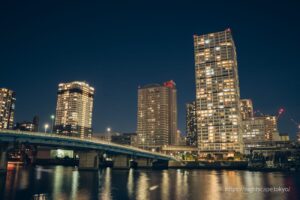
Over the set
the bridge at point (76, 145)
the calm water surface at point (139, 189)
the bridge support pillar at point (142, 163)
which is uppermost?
the bridge at point (76, 145)

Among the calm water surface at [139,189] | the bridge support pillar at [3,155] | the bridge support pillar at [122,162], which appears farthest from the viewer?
the bridge support pillar at [122,162]

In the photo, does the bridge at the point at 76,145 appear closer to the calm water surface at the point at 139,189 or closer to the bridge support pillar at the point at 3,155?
the bridge support pillar at the point at 3,155

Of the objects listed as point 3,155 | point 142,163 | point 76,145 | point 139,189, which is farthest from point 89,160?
point 139,189

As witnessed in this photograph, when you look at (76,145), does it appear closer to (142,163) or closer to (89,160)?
(89,160)

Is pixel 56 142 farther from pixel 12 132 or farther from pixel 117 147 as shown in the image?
pixel 117 147

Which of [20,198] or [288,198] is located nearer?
[20,198]

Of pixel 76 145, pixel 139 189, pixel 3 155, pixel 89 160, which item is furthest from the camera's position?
pixel 89 160

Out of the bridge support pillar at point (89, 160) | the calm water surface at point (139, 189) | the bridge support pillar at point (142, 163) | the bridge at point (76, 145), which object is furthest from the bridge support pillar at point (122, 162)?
the calm water surface at point (139, 189)

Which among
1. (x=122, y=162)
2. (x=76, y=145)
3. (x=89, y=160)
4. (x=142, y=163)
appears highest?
(x=76, y=145)

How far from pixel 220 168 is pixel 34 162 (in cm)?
13555

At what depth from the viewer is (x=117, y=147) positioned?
120 meters

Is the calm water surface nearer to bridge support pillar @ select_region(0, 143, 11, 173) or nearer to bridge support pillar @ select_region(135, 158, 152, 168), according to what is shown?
bridge support pillar @ select_region(0, 143, 11, 173)

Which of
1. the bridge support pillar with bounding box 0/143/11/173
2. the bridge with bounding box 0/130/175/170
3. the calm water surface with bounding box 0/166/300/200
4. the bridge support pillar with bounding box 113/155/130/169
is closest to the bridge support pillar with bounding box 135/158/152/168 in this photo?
the bridge with bounding box 0/130/175/170

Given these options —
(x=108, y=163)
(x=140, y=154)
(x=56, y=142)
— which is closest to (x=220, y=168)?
(x=140, y=154)
